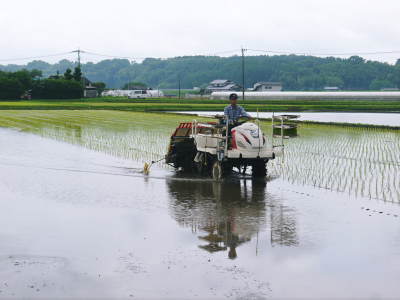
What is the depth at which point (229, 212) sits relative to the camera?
1318 cm

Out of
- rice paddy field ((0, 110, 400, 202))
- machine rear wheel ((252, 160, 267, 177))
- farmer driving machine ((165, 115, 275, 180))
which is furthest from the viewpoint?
machine rear wheel ((252, 160, 267, 177))

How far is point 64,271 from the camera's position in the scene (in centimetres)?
893

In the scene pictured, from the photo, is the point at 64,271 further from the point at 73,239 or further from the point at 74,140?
the point at 74,140

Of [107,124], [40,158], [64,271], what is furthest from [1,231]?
[107,124]

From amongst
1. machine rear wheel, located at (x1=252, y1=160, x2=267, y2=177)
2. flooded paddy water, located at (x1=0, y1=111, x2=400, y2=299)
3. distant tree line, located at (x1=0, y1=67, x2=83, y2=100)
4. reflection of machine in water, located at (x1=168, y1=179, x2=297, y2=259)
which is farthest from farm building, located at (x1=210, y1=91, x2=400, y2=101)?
reflection of machine in water, located at (x1=168, y1=179, x2=297, y2=259)

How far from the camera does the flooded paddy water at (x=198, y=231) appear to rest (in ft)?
27.5

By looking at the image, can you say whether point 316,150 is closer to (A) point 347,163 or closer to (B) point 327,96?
(A) point 347,163

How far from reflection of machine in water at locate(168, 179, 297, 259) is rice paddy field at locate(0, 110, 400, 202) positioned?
6.95 feet

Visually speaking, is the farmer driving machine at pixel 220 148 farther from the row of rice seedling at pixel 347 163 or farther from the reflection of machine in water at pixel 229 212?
the row of rice seedling at pixel 347 163

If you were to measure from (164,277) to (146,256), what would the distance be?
40.9 inches

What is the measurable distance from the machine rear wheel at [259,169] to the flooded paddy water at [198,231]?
42cm

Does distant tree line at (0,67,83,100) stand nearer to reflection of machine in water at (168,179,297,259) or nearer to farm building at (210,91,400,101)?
farm building at (210,91,400,101)

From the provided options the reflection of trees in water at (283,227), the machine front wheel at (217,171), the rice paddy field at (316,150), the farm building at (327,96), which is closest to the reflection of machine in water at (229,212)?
the reflection of trees in water at (283,227)

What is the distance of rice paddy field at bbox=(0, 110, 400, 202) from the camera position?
1697cm
